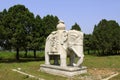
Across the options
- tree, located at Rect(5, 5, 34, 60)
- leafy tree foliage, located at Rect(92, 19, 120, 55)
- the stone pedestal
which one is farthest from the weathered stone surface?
leafy tree foliage, located at Rect(92, 19, 120, 55)

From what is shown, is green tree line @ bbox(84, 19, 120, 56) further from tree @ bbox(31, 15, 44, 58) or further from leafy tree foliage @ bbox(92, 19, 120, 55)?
tree @ bbox(31, 15, 44, 58)

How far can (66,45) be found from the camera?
1786 centimetres

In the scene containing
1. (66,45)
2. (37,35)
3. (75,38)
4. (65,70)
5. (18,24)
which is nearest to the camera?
(65,70)

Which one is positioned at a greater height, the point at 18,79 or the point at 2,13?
the point at 2,13

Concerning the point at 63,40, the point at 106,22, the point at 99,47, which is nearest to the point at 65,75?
the point at 63,40

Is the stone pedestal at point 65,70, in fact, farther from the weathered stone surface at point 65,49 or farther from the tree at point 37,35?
the tree at point 37,35

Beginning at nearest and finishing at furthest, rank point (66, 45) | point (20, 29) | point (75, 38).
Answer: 1. point (75, 38)
2. point (66, 45)
3. point (20, 29)

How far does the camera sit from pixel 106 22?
58.5 meters

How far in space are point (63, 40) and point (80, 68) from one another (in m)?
2.38

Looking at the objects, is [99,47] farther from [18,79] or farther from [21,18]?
[18,79]

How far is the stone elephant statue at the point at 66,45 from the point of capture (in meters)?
17.2

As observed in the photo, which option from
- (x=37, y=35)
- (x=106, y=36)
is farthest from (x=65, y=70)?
(x=106, y=36)

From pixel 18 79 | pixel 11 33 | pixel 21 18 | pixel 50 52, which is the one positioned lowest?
pixel 18 79

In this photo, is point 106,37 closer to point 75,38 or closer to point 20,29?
point 20,29
